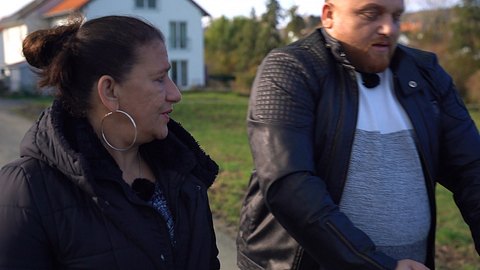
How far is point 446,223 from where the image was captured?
679cm

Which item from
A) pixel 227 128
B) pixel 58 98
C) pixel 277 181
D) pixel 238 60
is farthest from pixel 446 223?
pixel 238 60

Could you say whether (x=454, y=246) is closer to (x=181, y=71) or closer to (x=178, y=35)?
(x=181, y=71)

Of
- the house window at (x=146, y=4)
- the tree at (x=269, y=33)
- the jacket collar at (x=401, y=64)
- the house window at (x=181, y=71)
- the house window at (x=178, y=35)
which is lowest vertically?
the house window at (x=181, y=71)

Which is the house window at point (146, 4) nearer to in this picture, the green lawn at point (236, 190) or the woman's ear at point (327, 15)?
the green lawn at point (236, 190)

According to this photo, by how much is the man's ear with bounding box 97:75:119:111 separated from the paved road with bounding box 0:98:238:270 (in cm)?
369

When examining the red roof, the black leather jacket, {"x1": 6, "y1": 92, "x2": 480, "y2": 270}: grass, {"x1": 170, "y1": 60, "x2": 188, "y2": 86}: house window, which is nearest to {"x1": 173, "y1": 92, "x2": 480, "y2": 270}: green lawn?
{"x1": 6, "y1": 92, "x2": 480, "y2": 270}: grass

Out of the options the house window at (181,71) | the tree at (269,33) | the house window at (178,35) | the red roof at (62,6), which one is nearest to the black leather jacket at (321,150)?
the tree at (269,33)

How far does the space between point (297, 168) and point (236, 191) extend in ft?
21.2

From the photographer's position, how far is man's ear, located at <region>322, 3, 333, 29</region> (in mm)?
2482

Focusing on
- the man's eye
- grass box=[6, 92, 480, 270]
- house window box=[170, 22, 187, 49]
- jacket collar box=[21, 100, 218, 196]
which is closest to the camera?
jacket collar box=[21, 100, 218, 196]

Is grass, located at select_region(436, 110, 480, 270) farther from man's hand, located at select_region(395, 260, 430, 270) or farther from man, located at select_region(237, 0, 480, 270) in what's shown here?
man's hand, located at select_region(395, 260, 430, 270)

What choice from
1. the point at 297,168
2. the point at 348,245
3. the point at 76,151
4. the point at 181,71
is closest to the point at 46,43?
the point at 76,151

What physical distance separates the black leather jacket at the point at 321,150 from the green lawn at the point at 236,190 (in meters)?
3.18

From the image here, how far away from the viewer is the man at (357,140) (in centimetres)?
226
